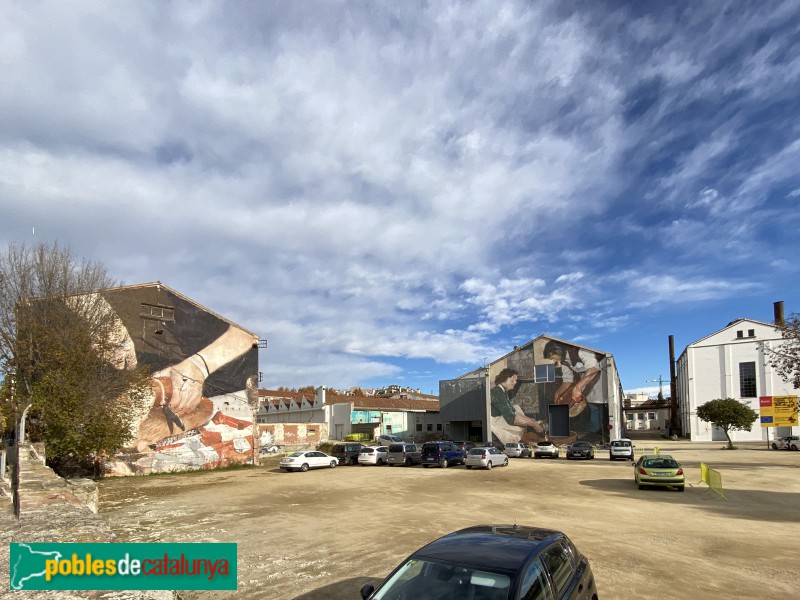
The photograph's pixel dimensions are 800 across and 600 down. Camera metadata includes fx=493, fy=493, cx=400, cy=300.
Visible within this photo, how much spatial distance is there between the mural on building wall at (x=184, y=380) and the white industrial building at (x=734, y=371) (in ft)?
185

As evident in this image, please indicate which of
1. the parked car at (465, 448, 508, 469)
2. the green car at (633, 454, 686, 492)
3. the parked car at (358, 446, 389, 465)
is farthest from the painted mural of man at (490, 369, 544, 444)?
the green car at (633, 454, 686, 492)

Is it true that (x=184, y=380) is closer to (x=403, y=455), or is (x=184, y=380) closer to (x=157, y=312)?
(x=157, y=312)

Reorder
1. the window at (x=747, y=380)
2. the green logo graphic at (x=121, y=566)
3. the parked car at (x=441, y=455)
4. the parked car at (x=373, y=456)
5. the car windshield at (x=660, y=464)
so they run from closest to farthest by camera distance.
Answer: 1. the green logo graphic at (x=121, y=566)
2. the car windshield at (x=660, y=464)
3. the parked car at (x=441, y=455)
4. the parked car at (x=373, y=456)
5. the window at (x=747, y=380)

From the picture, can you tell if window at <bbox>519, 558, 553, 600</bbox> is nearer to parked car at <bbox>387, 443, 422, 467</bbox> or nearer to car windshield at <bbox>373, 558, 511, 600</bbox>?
car windshield at <bbox>373, 558, 511, 600</bbox>

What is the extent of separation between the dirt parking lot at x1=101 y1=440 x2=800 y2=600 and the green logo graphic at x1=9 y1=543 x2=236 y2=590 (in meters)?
3.01

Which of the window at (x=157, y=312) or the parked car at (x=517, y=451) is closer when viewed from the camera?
the window at (x=157, y=312)

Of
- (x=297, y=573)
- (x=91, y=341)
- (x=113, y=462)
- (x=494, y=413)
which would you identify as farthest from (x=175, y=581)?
(x=494, y=413)

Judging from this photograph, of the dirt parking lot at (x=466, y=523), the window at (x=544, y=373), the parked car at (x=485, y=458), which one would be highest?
the window at (x=544, y=373)

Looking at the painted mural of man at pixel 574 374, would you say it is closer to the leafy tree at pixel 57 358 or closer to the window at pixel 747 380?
the window at pixel 747 380

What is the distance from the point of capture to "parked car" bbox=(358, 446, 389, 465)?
113 feet

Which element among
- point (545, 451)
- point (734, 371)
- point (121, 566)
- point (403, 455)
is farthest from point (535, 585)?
point (734, 371)

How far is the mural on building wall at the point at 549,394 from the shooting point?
155 feet

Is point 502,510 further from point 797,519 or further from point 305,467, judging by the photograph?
point 305,467

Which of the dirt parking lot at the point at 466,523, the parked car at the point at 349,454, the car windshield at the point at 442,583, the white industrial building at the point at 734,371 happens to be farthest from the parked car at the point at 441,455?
the white industrial building at the point at 734,371
